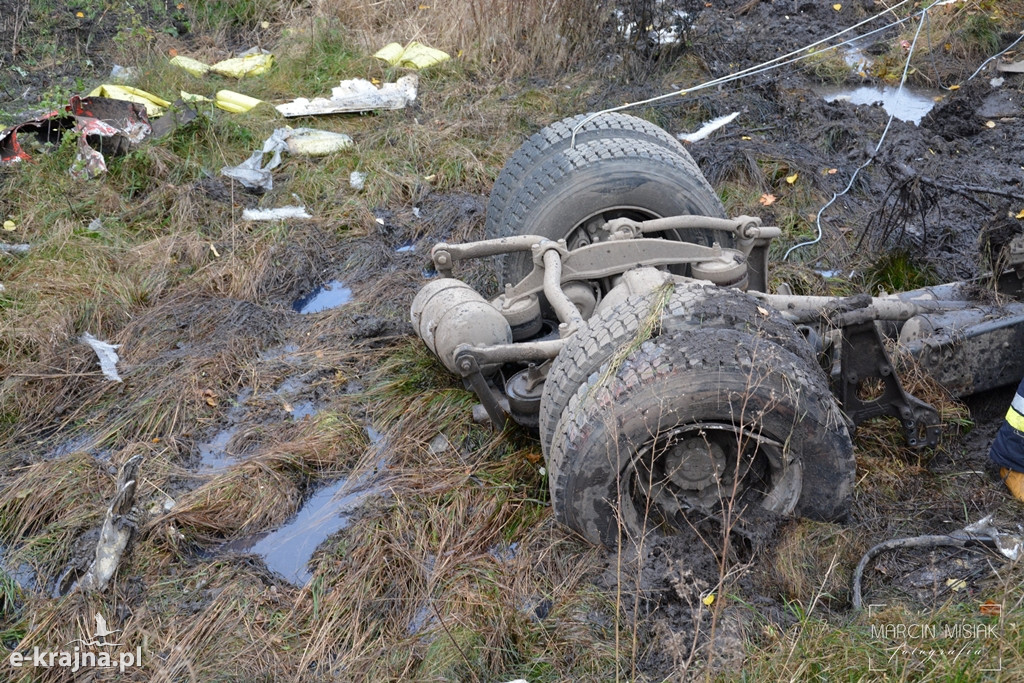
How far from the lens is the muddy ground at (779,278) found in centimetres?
288

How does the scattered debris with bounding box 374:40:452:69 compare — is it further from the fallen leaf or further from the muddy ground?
the fallen leaf

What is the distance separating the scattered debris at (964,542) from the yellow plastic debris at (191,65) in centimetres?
659

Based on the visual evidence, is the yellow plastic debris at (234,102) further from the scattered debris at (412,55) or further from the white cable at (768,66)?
the white cable at (768,66)

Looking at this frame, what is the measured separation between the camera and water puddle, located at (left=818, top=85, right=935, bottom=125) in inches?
253

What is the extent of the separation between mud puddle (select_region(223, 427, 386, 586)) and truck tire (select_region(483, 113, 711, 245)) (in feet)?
4.53

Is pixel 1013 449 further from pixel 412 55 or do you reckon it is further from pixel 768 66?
pixel 412 55

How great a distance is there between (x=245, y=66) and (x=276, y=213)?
2.60 metres

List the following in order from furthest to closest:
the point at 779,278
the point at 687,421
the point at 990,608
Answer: the point at 779,278
the point at 687,421
the point at 990,608

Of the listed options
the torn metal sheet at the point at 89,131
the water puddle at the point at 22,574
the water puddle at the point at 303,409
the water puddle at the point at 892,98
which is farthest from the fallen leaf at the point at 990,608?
the torn metal sheet at the point at 89,131

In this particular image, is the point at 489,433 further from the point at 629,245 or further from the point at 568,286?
the point at 629,245

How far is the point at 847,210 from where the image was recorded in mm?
5297

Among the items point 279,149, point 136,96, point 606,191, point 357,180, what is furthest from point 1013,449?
point 136,96

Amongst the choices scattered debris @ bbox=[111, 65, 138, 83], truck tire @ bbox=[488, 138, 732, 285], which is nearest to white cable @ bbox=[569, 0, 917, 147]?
truck tire @ bbox=[488, 138, 732, 285]

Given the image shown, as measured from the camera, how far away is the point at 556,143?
4012 millimetres
